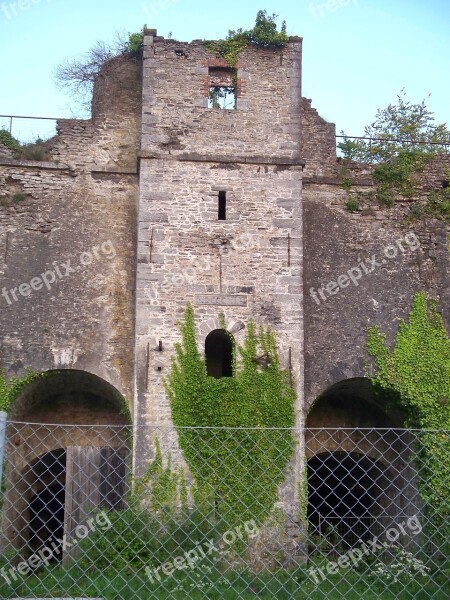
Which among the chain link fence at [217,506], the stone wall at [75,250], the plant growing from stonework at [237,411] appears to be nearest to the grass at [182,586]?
the chain link fence at [217,506]

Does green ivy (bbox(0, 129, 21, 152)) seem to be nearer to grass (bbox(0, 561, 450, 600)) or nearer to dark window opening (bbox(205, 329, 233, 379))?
dark window opening (bbox(205, 329, 233, 379))

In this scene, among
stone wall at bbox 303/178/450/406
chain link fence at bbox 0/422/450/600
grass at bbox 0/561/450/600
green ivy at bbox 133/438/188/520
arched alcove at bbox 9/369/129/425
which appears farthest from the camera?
arched alcove at bbox 9/369/129/425

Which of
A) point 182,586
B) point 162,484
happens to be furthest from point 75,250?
point 182,586

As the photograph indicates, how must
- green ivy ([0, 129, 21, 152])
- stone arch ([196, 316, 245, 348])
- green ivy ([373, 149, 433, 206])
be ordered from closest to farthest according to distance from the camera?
stone arch ([196, 316, 245, 348]) < green ivy ([0, 129, 21, 152]) < green ivy ([373, 149, 433, 206])

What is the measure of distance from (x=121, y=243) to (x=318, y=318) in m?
3.77

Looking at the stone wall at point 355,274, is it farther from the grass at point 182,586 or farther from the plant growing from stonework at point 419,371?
the grass at point 182,586

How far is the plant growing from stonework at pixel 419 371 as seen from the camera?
42.3ft

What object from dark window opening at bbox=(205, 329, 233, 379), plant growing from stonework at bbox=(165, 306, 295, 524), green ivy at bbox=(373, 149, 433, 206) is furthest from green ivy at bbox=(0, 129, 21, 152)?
green ivy at bbox=(373, 149, 433, 206)

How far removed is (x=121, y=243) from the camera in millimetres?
13828

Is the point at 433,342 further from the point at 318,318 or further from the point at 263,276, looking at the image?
the point at 263,276

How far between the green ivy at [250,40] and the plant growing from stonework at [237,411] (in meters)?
4.92

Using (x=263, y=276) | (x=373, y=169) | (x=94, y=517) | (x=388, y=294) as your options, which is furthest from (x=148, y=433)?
(x=373, y=169)

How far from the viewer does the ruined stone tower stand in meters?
12.7

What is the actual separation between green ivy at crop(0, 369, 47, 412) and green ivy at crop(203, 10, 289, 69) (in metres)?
6.59
